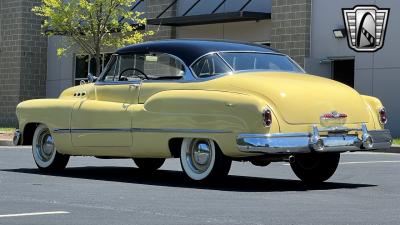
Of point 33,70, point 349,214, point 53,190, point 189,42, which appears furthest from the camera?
point 33,70

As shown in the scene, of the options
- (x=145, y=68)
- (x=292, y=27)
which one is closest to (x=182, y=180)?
(x=145, y=68)

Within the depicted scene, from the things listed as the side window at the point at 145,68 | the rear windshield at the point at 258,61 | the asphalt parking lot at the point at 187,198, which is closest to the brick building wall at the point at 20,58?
the asphalt parking lot at the point at 187,198

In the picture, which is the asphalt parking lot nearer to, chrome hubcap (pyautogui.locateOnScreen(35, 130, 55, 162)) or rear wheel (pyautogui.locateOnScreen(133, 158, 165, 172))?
rear wheel (pyautogui.locateOnScreen(133, 158, 165, 172))

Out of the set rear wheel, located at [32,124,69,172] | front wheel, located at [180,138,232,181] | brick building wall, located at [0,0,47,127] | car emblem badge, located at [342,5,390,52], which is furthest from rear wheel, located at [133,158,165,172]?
brick building wall, located at [0,0,47,127]

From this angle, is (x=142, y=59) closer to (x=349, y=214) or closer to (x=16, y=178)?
(x=16, y=178)

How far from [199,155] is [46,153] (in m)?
2.96

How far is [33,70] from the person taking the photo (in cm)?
3788

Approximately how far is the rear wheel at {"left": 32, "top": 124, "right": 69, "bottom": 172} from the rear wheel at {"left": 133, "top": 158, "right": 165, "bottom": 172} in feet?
3.53

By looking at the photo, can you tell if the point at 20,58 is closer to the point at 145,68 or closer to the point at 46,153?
the point at 46,153

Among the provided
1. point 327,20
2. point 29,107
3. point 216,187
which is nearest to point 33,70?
point 327,20

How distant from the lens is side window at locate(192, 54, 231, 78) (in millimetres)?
10855

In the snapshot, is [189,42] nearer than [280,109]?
No

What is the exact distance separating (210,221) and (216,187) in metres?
3.08

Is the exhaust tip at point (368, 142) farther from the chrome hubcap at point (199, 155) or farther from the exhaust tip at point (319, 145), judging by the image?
the chrome hubcap at point (199, 155)
